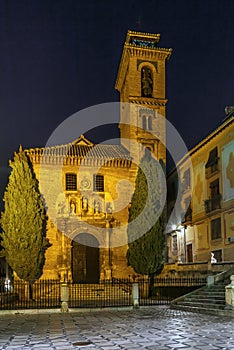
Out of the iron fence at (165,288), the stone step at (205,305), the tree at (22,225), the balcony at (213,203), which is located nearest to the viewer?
the stone step at (205,305)

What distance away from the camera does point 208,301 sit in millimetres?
17109

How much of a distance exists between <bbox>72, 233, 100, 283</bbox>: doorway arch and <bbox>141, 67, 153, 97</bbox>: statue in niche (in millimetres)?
12095

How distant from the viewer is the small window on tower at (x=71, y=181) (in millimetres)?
30469

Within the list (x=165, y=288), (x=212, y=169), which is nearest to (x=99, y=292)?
(x=165, y=288)

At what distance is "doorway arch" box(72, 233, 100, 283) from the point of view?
2961 centimetres

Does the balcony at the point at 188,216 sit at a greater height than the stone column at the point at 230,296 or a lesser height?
greater

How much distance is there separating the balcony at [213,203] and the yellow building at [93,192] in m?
5.18

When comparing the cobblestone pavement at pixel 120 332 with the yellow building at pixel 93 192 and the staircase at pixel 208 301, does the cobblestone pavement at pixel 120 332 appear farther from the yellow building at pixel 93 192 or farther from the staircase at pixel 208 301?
the yellow building at pixel 93 192

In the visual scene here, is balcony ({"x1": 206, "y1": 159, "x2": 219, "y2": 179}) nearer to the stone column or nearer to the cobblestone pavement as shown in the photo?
the stone column

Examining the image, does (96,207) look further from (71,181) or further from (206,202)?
(206,202)

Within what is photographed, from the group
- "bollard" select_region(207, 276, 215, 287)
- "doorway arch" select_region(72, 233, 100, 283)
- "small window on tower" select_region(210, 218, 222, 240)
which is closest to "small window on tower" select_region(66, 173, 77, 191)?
"doorway arch" select_region(72, 233, 100, 283)

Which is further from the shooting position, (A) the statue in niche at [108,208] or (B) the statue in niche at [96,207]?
(A) the statue in niche at [108,208]

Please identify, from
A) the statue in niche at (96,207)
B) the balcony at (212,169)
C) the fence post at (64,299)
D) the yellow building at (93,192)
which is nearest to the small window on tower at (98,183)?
the yellow building at (93,192)

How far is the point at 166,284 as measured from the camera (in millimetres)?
23484
